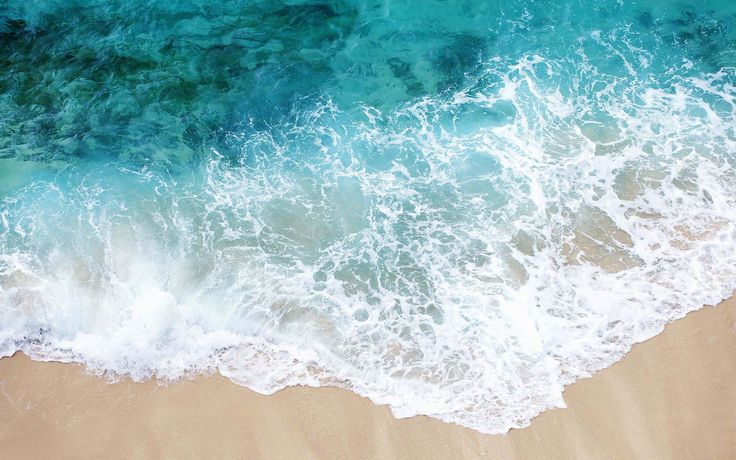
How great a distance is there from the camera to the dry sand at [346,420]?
726 centimetres

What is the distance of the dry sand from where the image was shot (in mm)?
7258

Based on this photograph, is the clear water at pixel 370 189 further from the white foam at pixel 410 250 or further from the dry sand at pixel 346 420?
the dry sand at pixel 346 420

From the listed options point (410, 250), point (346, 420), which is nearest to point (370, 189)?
point (410, 250)

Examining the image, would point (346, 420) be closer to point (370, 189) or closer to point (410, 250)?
point (410, 250)

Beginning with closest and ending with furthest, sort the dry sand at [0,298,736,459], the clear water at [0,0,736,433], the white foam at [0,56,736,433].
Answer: the dry sand at [0,298,736,459] < the white foam at [0,56,736,433] < the clear water at [0,0,736,433]

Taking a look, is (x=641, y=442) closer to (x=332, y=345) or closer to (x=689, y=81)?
(x=332, y=345)

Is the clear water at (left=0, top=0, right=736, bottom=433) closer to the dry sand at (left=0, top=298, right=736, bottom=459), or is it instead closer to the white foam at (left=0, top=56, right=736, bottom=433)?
the white foam at (left=0, top=56, right=736, bottom=433)

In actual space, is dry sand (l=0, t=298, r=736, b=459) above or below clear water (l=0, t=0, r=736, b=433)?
below

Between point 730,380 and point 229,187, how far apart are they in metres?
8.61

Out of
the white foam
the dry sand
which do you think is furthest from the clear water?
the dry sand

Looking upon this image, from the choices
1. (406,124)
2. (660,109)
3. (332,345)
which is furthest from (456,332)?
(660,109)

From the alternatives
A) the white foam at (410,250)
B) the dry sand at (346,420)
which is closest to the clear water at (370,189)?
the white foam at (410,250)

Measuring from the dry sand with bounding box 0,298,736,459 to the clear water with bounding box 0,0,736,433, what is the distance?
26cm

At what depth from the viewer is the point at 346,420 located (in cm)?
747
